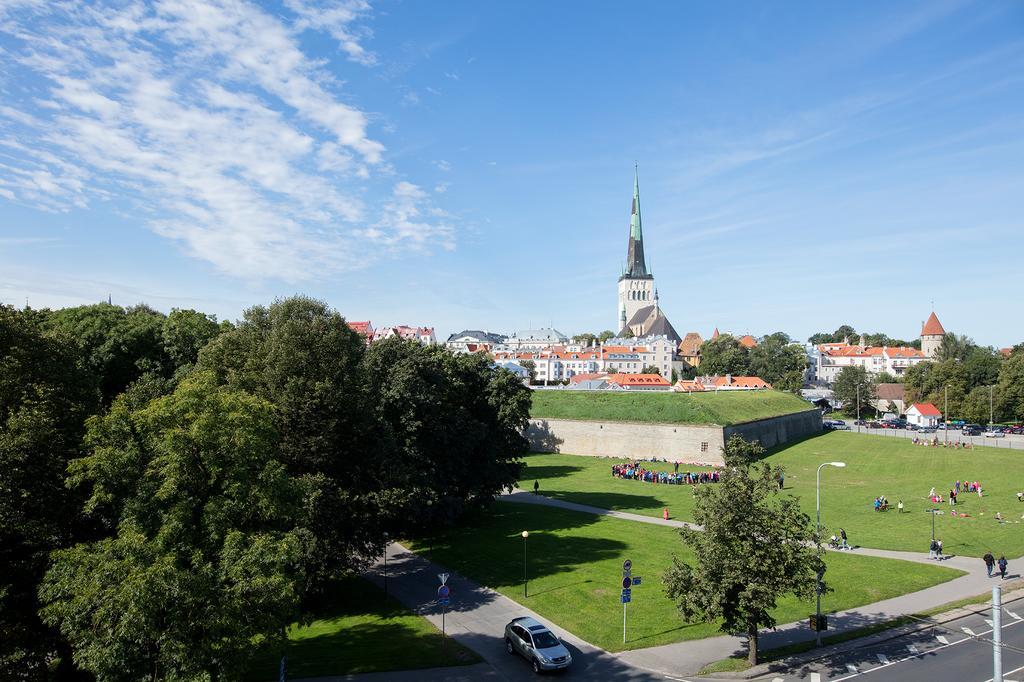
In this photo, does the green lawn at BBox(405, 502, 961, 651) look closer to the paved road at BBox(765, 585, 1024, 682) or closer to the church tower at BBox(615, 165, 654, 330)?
the paved road at BBox(765, 585, 1024, 682)

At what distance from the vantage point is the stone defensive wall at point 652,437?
59.2 meters

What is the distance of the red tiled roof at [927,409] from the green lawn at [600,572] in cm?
7176

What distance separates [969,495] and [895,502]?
6.70 m

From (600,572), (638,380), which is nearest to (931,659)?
(600,572)

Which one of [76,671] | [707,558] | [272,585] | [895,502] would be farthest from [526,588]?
[895,502]

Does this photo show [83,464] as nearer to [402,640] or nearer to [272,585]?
[272,585]

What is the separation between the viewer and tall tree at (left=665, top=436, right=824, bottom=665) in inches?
680

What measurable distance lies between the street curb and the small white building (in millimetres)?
74096

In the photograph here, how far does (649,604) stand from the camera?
23078 millimetres

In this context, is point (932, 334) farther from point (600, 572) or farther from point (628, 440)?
point (600, 572)

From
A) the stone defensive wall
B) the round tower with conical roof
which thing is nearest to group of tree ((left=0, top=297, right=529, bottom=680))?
the stone defensive wall

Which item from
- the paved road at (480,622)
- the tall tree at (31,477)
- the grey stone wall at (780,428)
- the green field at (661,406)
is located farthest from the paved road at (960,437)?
the tall tree at (31,477)

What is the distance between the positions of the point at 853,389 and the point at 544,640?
332ft

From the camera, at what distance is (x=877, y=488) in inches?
1794
